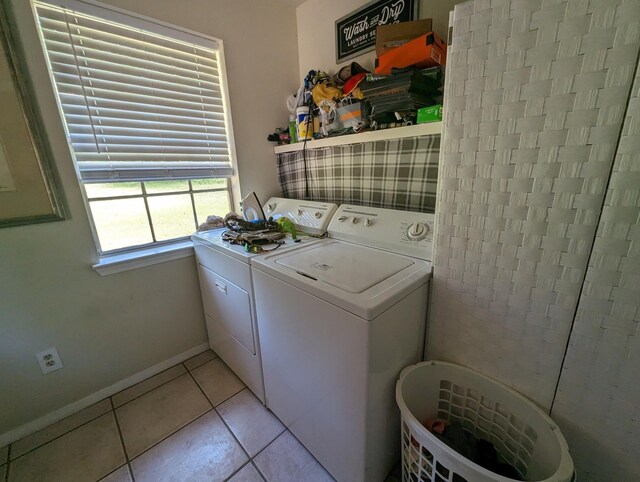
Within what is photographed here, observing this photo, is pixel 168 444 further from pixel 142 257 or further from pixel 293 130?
pixel 293 130

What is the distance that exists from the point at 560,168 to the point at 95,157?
196 centimetres

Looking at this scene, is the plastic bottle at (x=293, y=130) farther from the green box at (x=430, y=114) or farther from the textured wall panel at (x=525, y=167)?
the textured wall panel at (x=525, y=167)

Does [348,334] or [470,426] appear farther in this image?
[470,426]

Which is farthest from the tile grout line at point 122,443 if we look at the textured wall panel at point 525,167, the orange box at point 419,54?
the orange box at point 419,54

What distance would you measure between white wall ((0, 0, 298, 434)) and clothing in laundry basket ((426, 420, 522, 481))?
5.36 ft

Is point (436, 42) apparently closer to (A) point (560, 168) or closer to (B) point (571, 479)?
(A) point (560, 168)

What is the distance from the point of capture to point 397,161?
1398 millimetres

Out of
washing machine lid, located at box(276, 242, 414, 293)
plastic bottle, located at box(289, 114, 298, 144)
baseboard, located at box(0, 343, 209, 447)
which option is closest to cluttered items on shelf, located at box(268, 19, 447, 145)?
plastic bottle, located at box(289, 114, 298, 144)

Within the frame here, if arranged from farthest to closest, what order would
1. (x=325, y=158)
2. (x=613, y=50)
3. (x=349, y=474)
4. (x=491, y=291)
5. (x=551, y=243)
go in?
(x=325, y=158), (x=349, y=474), (x=491, y=291), (x=551, y=243), (x=613, y=50)

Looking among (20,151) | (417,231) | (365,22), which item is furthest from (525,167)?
(20,151)

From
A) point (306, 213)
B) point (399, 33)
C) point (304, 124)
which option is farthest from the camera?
point (304, 124)

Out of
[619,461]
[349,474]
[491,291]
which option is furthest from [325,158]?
[619,461]

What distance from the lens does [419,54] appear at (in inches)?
46.9

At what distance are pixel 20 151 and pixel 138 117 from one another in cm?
52
